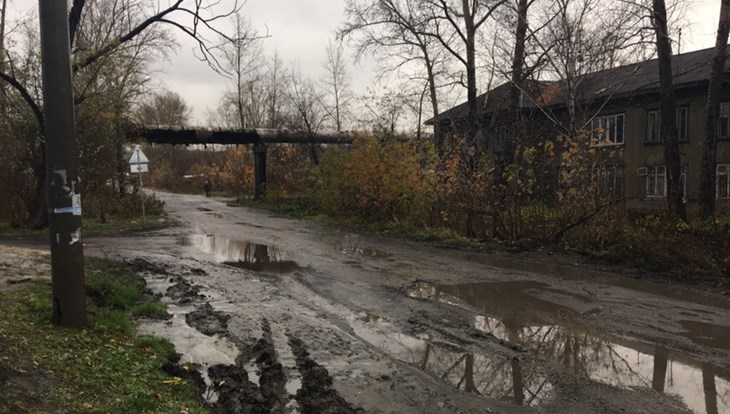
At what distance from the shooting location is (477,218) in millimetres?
15102

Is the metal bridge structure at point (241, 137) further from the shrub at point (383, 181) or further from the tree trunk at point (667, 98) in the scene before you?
the tree trunk at point (667, 98)

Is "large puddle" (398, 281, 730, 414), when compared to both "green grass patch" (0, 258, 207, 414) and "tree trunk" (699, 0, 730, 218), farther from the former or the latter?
"tree trunk" (699, 0, 730, 218)

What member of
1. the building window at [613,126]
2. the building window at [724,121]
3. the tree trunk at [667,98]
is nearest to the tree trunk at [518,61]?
the tree trunk at [667,98]

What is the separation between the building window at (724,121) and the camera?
2333 cm

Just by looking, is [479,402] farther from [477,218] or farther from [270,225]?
[270,225]

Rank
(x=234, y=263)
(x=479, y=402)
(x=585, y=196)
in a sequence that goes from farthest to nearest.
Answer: (x=585, y=196), (x=234, y=263), (x=479, y=402)

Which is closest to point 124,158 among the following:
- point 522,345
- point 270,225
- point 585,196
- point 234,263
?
point 270,225

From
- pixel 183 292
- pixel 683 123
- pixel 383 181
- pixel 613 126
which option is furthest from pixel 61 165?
pixel 613 126

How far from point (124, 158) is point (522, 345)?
A: 77.5 feet

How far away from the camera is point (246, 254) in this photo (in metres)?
13.4

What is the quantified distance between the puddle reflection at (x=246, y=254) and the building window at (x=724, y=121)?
21.5 meters

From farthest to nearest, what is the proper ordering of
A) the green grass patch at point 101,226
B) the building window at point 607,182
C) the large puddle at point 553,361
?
the green grass patch at point 101,226 → the building window at point 607,182 → the large puddle at point 553,361

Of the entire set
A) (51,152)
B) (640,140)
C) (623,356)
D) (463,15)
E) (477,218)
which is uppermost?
(463,15)

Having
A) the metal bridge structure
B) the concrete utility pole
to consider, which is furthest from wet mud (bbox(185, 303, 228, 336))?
the metal bridge structure
